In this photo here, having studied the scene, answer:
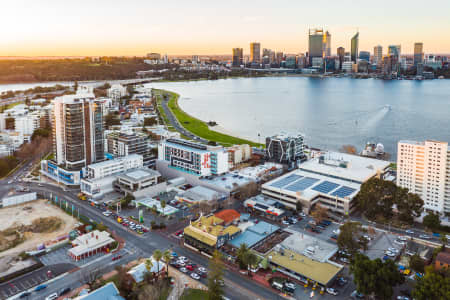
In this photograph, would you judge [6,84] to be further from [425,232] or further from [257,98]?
[425,232]

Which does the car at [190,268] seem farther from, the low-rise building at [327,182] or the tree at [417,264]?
the tree at [417,264]

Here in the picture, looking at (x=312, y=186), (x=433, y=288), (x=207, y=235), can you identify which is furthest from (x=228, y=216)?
(x=433, y=288)

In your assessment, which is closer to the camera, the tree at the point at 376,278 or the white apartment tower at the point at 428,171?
the tree at the point at 376,278


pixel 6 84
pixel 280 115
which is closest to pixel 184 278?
pixel 280 115

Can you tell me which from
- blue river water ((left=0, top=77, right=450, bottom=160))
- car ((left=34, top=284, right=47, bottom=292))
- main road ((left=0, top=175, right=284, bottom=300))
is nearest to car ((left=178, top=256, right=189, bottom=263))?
main road ((left=0, top=175, right=284, bottom=300))

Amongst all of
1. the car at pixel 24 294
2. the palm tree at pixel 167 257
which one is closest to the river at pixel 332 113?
the palm tree at pixel 167 257
